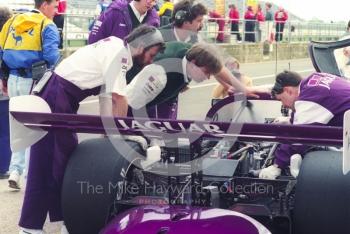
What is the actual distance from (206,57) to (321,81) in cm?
75

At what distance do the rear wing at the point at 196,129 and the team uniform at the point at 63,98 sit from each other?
792 mm

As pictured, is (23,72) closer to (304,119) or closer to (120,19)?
(120,19)

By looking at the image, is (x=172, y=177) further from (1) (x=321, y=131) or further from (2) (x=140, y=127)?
(1) (x=321, y=131)

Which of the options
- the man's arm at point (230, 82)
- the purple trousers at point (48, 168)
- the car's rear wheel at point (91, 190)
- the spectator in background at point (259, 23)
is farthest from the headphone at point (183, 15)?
the spectator in background at point (259, 23)

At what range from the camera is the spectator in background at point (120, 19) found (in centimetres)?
625

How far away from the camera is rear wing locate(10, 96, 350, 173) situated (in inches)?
118

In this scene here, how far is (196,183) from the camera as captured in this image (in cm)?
346

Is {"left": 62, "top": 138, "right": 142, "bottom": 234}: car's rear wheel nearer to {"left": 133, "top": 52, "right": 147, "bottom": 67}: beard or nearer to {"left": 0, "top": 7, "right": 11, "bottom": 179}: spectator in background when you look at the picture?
{"left": 133, "top": 52, "right": 147, "bottom": 67}: beard

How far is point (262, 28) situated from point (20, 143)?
22.3 metres

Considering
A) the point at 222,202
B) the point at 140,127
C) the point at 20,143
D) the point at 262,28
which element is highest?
the point at 140,127

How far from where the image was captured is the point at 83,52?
4395mm

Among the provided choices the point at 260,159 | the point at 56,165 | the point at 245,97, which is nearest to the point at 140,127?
the point at 56,165

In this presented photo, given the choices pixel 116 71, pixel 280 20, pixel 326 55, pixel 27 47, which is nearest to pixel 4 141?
pixel 27 47

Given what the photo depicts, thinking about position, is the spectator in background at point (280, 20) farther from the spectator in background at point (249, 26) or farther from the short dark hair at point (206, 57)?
the short dark hair at point (206, 57)
